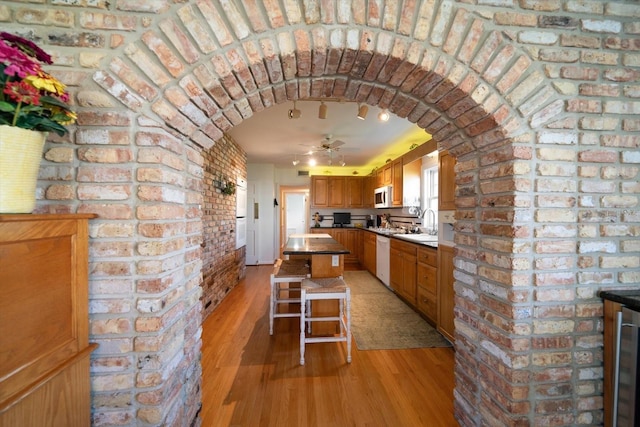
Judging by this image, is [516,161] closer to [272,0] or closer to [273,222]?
[272,0]

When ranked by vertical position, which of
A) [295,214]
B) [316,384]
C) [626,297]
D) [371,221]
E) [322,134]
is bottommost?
[316,384]

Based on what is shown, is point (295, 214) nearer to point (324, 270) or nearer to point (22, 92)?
point (324, 270)

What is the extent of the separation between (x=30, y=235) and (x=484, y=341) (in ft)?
6.24

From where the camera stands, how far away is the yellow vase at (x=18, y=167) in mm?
743

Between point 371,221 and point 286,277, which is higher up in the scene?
point 371,221

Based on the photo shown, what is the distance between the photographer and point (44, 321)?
0.83 metres

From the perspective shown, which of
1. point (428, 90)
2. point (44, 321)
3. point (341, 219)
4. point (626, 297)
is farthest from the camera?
point (341, 219)

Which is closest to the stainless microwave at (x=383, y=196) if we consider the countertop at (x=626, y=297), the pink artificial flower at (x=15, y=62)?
the countertop at (x=626, y=297)

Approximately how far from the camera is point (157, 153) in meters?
1.02

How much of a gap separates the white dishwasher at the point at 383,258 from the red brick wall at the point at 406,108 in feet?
9.59

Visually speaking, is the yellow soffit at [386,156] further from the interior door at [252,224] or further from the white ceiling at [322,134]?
the interior door at [252,224]

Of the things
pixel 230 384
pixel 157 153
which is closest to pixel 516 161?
pixel 157 153

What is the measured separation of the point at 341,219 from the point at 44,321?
608 centimetres

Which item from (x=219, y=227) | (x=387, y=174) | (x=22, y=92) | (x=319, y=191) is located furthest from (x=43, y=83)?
(x=319, y=191)
